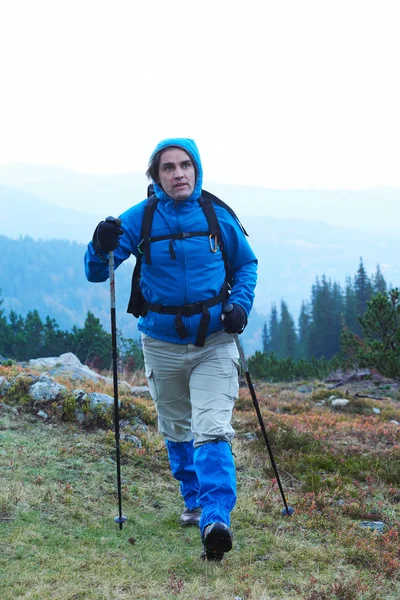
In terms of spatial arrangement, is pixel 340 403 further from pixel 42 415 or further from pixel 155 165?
pixel 155 165

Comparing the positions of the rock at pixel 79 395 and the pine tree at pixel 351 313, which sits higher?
the rock at pixel 79 395

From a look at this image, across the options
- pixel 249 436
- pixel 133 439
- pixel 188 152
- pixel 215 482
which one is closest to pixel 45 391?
pixel 133 439

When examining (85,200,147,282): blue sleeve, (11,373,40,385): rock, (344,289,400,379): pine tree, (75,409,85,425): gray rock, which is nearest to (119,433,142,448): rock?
(75,409,85,425): gray rock

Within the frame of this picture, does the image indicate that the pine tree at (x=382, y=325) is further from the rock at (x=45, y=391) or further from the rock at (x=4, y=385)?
the rock at (x=4, y=385)

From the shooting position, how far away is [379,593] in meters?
4.07

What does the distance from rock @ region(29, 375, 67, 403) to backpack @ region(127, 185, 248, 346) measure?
375cm

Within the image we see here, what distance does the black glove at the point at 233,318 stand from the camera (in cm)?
463

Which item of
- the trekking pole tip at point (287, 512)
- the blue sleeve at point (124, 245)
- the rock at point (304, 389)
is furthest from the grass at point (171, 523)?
the rock at point (304, 389)

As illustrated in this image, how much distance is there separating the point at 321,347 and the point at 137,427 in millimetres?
67867

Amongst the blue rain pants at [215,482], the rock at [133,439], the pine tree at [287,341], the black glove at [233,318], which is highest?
the black glove at [233,318]

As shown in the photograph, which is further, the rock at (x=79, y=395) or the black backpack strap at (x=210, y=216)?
the rock at (x=79, y=395)

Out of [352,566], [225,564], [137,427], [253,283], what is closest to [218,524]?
[225,564]

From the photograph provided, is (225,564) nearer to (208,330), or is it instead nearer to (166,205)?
(208,330)

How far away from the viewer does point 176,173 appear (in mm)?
4797
